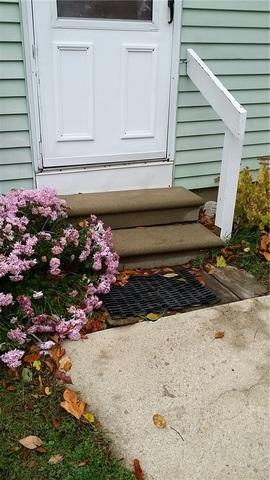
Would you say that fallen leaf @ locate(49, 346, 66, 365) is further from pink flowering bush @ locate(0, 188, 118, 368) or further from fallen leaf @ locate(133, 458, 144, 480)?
fallen leaf @ locate(133, 458, 144, 480)

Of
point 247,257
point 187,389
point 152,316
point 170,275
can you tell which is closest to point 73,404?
point 187,389

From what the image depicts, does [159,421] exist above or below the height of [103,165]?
below

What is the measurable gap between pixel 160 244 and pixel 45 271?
0.88 metres

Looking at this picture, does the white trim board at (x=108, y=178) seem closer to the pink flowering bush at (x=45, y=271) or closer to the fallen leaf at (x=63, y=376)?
the pink flowering bush at (x=45, y=271)

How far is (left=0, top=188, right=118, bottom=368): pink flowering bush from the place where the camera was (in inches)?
92.3

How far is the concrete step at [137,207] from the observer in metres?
3.20

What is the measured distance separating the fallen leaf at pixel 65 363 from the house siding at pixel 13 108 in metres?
1.48

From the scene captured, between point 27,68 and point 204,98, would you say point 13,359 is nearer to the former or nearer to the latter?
point 27,68

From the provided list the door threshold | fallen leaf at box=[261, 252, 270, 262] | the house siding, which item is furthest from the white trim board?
fallen leaf at box=[261, 252, 270, 262]

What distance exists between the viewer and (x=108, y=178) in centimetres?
354

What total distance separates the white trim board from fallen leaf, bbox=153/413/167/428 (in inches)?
75.9

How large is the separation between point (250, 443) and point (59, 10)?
2.79 metres

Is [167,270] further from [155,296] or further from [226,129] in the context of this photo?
[226,129]

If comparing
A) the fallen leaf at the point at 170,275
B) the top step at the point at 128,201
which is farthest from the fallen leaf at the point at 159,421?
the top step at the point at 128,201
